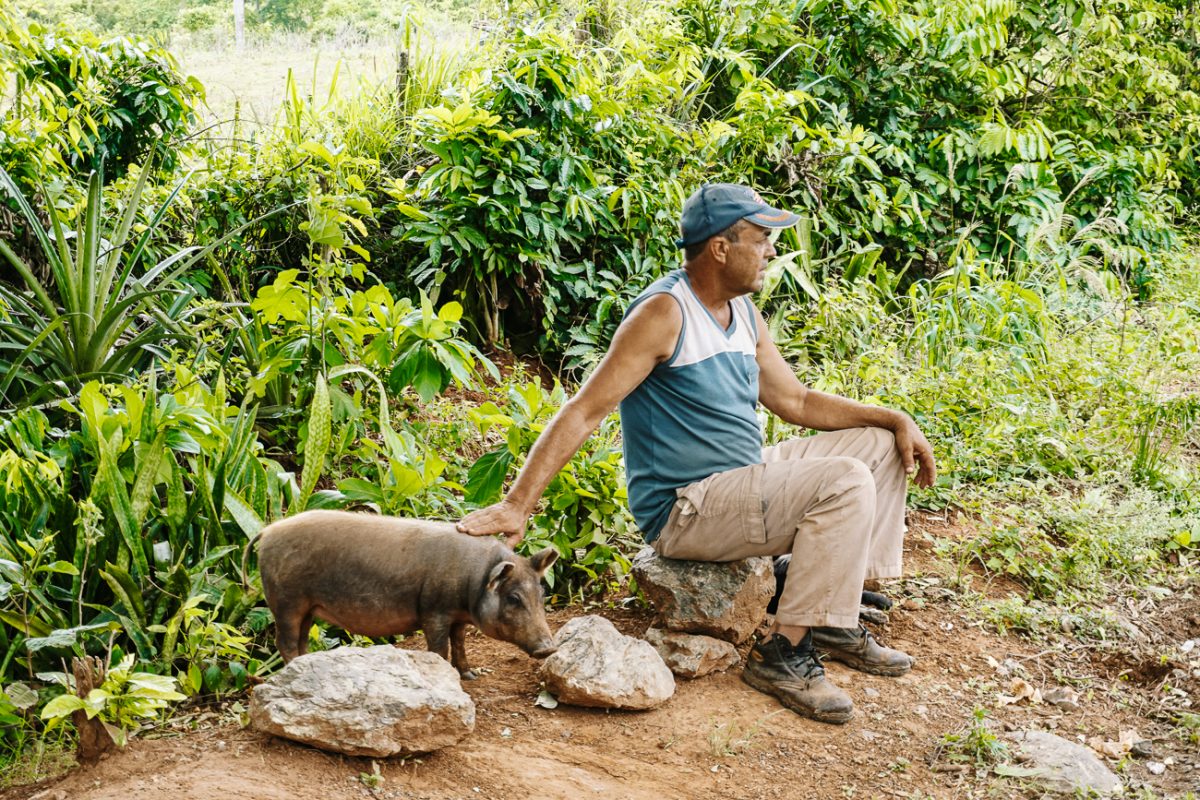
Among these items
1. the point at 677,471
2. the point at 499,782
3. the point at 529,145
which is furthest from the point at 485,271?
the point at 499,782

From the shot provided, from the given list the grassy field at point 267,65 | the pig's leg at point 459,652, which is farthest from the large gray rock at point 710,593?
the grassy field at point 267,65

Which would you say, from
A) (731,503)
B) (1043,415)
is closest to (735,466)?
(731,503)

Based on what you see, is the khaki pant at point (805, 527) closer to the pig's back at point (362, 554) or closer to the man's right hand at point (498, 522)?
the man's right hand at point (498, 522)

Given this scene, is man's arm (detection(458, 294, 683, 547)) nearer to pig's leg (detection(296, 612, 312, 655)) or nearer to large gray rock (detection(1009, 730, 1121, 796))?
pig's leg (detection(296, 612, 312, 655))

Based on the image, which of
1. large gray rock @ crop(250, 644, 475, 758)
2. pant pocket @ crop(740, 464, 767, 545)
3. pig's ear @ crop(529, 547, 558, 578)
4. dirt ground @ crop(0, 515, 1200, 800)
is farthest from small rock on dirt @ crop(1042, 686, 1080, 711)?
large gray rock @ crop(250, 644, 475, 758)

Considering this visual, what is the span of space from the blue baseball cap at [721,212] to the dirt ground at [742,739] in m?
1.53

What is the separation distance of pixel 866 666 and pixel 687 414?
116 cm

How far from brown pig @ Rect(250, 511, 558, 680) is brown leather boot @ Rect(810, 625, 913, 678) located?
1.23 metres

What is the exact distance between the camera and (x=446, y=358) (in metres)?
4.55

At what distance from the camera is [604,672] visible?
3.51 m

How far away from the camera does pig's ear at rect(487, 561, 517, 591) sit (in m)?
3.28

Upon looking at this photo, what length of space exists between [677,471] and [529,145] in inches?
125

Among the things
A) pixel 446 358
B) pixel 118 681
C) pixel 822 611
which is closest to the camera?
pixel 118 681

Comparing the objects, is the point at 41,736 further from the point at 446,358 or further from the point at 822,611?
the point at 822,611
